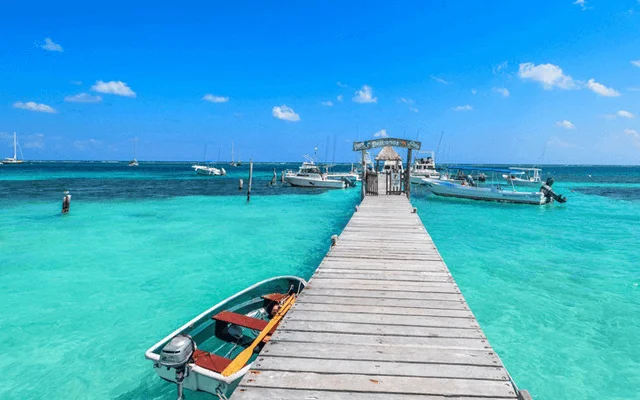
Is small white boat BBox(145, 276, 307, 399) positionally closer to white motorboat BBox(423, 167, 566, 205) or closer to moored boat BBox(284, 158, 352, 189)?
white motorboat BBox(423, 167, 566, 205)

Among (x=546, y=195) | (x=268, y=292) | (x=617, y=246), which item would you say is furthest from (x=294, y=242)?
(x=546, y=195)

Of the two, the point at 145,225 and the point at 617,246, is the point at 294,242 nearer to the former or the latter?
the point at 145,225

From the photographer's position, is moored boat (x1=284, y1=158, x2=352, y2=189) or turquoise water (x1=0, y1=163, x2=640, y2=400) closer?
turquoise water (x1=0, y1=163, x2=640, y2=400)

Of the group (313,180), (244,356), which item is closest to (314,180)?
(313,180)

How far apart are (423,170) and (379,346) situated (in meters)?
49.7

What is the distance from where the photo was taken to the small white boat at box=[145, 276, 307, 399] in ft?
14.0

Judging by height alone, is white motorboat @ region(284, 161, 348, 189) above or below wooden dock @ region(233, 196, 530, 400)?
above

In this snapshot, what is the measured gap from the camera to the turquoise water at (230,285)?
6.28 m

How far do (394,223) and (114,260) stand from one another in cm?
1048

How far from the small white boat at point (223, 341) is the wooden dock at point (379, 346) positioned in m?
0.70

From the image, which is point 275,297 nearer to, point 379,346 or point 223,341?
point 223,341

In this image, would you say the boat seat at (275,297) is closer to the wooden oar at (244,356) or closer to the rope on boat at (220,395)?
the wooden oar at (244,356)

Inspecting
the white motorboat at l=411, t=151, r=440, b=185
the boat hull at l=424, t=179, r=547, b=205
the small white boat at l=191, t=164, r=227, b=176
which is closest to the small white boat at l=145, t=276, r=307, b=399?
the boat hull at l=424, t=179, r=547, b=205

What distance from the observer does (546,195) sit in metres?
29.6
